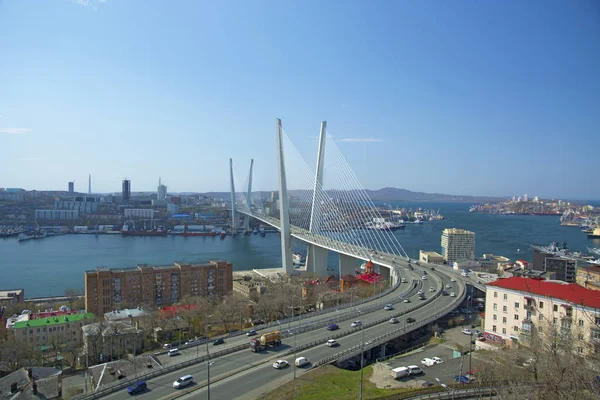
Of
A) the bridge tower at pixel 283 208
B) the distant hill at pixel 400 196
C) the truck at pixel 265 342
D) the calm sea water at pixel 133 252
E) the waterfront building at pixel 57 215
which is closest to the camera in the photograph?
the truck at pixel 265 342

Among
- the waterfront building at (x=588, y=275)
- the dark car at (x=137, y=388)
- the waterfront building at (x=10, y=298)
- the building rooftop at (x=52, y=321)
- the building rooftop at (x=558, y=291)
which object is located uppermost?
the building rooftop at (x=558, y=291)

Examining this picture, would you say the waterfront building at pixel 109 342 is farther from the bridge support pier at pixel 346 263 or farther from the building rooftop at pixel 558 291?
the bridge support pier at pixel 346 263

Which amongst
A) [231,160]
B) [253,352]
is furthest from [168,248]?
[253,352]

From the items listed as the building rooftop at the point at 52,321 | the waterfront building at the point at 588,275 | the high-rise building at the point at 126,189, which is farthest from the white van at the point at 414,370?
the high-rise building at the point at 126,189

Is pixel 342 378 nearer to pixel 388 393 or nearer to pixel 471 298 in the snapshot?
pixel 388 393

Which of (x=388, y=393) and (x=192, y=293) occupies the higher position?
(x=388, y=393)

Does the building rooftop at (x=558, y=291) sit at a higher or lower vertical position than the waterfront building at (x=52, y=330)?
higher
